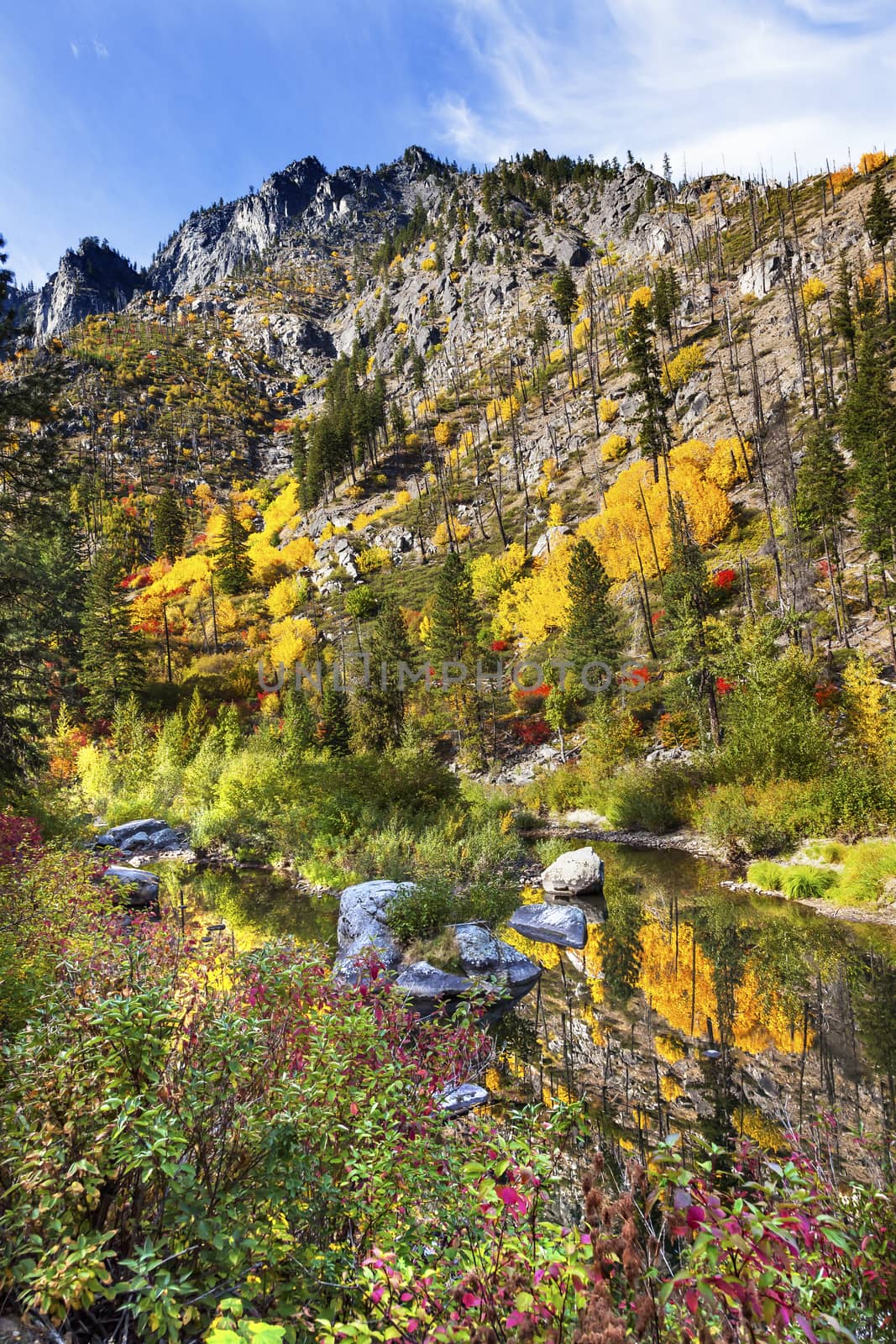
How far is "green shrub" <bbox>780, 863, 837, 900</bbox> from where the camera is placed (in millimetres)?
18109

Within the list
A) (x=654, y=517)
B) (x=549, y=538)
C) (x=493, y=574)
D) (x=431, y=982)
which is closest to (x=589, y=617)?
(x=654, y=517)

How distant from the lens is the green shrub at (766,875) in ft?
63.0

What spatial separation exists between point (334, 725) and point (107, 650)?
795 inches

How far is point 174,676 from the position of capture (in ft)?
166

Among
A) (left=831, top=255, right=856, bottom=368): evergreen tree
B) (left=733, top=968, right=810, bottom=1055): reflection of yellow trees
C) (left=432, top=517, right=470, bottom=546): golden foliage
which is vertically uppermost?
(left=831, top=255, right=856, bottom=368): evergreen tree

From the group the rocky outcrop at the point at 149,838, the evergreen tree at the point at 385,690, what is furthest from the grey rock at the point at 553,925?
the evergreen tree at the point at 385,690

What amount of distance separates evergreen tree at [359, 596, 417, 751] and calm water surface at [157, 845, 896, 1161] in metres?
18.5

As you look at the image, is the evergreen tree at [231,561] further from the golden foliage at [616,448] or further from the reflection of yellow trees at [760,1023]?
the reflection of yellow trees at [760,1023]

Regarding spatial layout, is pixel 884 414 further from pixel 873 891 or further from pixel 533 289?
pixel 533 289

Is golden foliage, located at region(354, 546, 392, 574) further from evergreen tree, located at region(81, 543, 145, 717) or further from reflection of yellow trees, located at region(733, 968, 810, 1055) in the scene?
reflection of yellow trees, located at region(733, 968, 810, 1055)

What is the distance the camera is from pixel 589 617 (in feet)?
132

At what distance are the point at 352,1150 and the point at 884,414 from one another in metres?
43.6

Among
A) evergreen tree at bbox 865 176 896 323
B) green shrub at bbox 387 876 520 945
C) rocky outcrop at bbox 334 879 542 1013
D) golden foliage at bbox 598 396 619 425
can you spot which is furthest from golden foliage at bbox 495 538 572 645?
evergreen tree at bbox 865 176 896 323

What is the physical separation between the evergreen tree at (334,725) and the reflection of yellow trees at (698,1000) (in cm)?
2301
